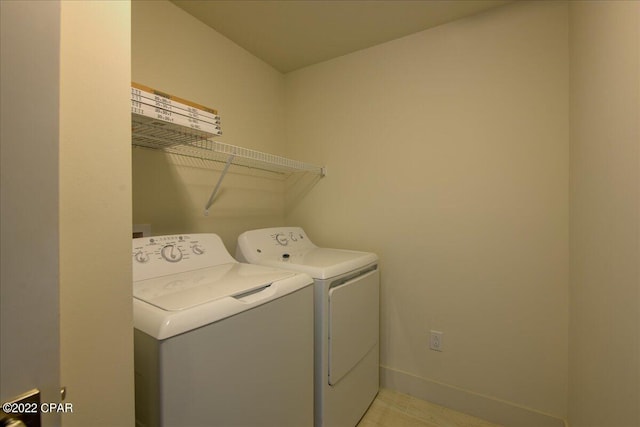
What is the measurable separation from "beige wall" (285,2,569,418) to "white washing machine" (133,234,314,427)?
36.2 inches

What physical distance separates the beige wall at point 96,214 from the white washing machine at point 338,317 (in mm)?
808

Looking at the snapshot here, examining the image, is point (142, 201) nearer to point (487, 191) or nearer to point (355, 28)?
point (355, 28)

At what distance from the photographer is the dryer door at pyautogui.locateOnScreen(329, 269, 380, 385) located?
52.4 inches

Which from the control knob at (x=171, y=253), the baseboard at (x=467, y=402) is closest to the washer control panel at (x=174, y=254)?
the control knob at (x=171, y=253)

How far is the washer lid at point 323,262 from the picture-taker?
1.32 metres

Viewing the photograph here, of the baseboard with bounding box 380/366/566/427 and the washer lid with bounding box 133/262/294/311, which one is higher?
the washer lid with bounding box 133/262/294/311

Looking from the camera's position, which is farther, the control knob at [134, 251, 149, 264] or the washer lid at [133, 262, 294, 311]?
the control knob at [134, 251, 149, 264]

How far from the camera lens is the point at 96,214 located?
23.0 inches

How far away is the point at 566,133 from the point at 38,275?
2052mm

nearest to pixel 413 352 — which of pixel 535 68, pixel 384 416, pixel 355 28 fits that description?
pixel 384 416

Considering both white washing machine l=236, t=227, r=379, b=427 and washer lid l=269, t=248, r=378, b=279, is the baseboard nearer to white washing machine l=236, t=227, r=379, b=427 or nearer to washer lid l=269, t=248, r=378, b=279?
white washing machine l=236, t=227, r=379, b=427

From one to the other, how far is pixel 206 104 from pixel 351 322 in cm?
160

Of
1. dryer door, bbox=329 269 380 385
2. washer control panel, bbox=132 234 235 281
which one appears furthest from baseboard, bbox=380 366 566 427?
washer control panel, bbox=132 234 235 281

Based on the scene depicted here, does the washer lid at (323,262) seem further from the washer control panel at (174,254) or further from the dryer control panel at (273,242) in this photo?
the washer control panel at (174,254)
